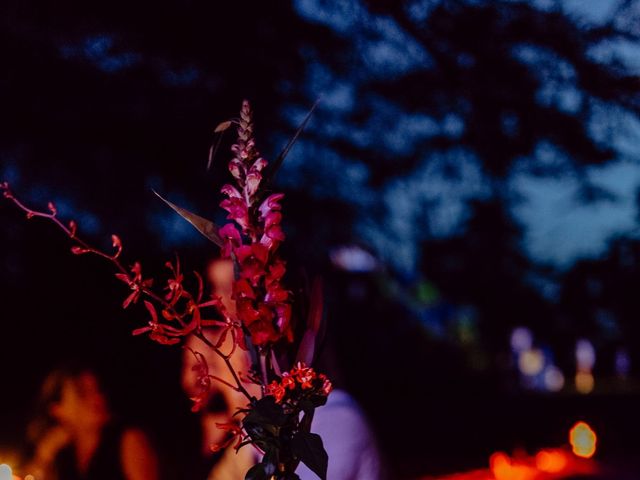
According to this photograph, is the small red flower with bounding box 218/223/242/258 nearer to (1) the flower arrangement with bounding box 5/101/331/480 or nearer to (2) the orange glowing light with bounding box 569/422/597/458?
(1) the flower arrangement with bounding box 5/101/331/480

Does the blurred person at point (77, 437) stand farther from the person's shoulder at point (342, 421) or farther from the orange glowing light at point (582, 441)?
the orange glowing light at point (582, 441)

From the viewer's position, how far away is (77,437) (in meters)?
3.90

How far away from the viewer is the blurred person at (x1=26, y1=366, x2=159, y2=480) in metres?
3.62

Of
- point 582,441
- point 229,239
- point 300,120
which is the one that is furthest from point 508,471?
point 229,239

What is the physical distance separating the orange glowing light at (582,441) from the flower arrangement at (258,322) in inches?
362

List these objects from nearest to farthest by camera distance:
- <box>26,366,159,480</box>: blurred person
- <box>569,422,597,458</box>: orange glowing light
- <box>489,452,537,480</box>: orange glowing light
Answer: <box>26,366,159,480</box>: blurred person
<box>489,452,537,480</box>: orange glowing light
<box>569,422,597,458</box>: orange glowing light

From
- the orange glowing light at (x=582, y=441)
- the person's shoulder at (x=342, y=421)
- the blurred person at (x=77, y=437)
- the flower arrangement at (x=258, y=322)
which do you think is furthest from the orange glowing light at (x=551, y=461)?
the flower arrangement at (x=258, y=322)

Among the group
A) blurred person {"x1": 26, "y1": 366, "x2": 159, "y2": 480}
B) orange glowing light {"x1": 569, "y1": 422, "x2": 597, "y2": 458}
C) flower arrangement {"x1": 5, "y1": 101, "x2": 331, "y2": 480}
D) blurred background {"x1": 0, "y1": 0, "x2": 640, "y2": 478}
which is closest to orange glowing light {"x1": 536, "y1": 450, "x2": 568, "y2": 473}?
orange glowing light {"x1": 569, "y1": 422, "x2": 597, "y2": 458}

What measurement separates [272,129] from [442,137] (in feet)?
3.57

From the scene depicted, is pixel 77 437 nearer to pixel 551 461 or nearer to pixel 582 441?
pixel 551 461

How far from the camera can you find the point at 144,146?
4312 millimetres

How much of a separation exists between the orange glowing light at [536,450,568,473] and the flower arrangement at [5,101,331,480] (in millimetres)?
7277

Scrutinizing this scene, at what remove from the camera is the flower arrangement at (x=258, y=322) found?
1.31 m

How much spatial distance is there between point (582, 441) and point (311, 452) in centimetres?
940
